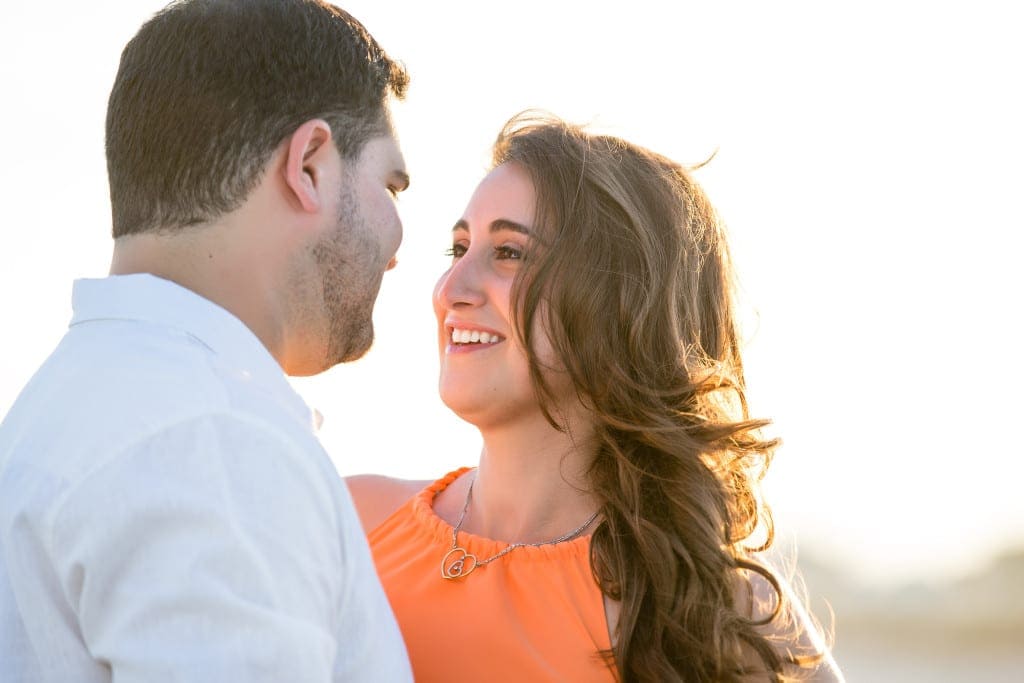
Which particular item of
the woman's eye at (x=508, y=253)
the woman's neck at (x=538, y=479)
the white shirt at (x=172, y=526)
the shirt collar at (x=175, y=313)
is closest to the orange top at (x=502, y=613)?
the woman's neck at (x=538, y=479)

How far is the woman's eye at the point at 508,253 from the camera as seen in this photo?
3.44 metres

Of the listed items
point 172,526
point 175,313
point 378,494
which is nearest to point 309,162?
point 175,313

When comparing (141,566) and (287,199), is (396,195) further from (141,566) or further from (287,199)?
(141,566)

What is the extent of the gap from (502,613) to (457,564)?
245mm

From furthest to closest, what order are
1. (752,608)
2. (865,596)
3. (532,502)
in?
1. (865,596)
2. (532,502)
3. (752,608)

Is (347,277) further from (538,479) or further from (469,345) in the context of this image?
(538,479)

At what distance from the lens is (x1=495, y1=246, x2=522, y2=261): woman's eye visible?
344 centimetres

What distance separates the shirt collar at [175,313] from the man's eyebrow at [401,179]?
51cm

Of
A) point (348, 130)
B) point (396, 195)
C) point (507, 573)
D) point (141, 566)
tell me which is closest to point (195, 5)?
point (348, 130)

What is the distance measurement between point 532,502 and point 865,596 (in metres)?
11.3

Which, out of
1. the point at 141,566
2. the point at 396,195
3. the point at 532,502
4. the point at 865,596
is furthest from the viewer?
the point at 865,596

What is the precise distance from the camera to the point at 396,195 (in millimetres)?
2324

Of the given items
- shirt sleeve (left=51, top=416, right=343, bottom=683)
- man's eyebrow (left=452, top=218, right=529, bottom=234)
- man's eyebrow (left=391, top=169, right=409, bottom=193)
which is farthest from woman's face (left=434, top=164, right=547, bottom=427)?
shirt sleeve (left=51, top=416, right=343, bottom=683)

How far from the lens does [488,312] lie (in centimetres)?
341
